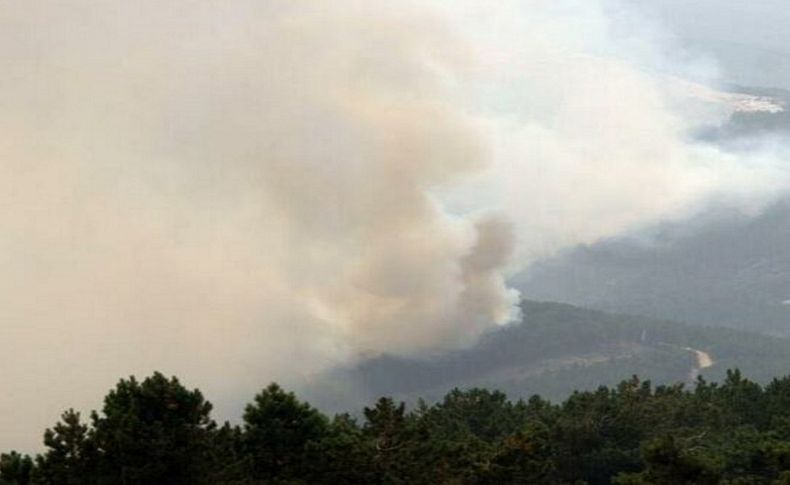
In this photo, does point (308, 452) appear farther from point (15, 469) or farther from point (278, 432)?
point (15, 469)

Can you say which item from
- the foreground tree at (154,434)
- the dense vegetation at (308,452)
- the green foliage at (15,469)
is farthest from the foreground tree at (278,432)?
the green foliage at (15,469)

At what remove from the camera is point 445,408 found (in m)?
70.9

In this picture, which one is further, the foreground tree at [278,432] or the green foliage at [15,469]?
the foreground tree at [278,432]

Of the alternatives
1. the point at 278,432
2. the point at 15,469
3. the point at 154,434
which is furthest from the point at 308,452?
the point at 15,469

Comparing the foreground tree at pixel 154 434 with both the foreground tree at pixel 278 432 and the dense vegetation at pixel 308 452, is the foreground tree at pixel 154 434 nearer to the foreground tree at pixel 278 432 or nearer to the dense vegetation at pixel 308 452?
the dense vegetation at pixel 308 452

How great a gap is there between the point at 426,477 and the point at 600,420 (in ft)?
70.6

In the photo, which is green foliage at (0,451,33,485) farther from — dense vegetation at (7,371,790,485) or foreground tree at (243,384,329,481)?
foreground tree at (243,384,329,481)

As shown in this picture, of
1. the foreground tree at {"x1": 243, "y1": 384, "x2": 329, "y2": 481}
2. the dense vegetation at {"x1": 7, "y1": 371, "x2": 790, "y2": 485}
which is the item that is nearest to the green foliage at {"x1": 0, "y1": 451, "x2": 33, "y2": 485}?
the dense vegetation at {"x1": 7, "y1": 371, "x2": 790, "y2": 485}

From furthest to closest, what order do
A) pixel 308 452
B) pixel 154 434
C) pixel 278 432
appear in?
pixel 278 432 < pixel 308 452 < pixel 154 434

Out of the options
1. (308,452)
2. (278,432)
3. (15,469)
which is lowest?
(15,469)

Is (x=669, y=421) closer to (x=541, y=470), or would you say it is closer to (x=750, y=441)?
(x=750, y=441)

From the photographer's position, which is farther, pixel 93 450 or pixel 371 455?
pixel 371 455

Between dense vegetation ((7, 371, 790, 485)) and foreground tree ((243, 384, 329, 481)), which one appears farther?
foreground tree ((243, 384, 329, 481))

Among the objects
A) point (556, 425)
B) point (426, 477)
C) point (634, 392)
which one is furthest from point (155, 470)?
point (634, 392)
